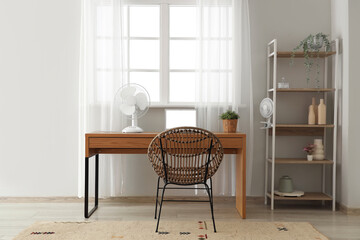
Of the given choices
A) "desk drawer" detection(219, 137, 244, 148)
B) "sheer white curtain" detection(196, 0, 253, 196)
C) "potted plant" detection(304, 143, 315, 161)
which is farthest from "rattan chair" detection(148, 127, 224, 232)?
"potted plant" detection(304, 143, 315, 161)

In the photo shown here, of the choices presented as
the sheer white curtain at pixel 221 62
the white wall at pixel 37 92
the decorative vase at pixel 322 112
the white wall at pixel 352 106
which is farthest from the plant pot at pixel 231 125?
the white wall at pixel 37 92

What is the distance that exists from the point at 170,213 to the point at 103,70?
5.03 ft

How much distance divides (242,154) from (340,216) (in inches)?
41.9

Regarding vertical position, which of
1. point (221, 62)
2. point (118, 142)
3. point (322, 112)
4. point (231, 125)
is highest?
point (221, 62)

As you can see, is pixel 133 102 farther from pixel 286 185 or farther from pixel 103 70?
pixel 286 185

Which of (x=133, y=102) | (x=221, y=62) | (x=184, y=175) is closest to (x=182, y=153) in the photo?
(x=184, y=175)

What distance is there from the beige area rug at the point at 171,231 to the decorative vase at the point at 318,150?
0.82 m

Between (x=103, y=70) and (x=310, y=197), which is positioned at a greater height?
(x=103, y=70)

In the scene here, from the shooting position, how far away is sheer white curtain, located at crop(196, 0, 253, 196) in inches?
151

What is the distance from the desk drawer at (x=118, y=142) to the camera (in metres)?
Result: 3.33

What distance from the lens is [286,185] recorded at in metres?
3.78

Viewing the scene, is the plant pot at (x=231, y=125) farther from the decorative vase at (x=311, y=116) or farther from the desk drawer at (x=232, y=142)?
the decorative vase at (x=311, y=116)

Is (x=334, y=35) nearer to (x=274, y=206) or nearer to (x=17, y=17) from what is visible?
(x=274, y=206)

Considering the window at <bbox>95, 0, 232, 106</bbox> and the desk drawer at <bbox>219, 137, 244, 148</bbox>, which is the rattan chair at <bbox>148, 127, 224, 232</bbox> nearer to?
the desk drawer at <bbox>219, 137, 244, 148</bbox>
